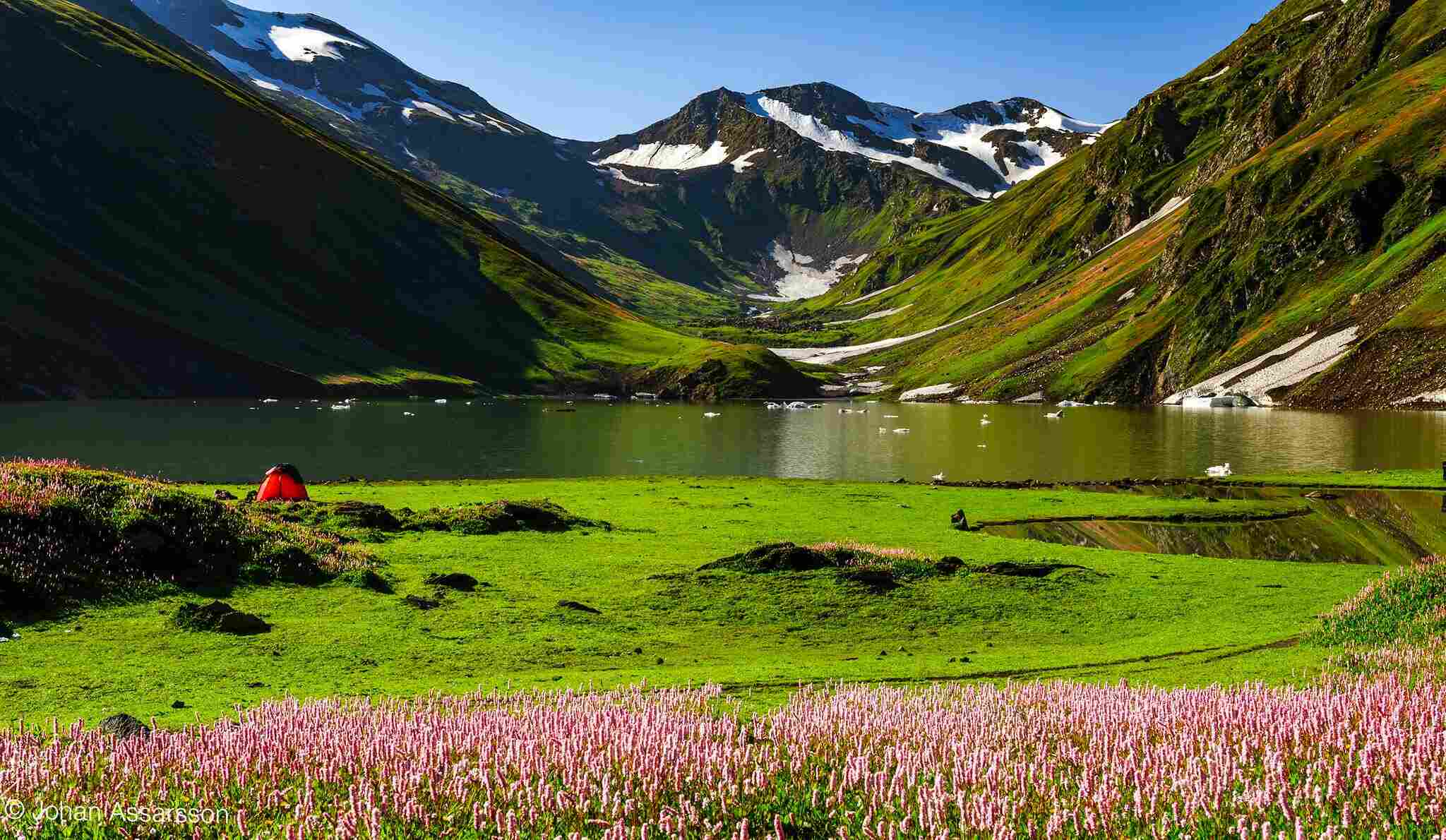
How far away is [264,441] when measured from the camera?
365 feet

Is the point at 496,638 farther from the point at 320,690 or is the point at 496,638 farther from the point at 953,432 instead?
the point at 953,432

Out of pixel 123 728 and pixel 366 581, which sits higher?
pixel 123 728

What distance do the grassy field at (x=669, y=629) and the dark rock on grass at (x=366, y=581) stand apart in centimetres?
39

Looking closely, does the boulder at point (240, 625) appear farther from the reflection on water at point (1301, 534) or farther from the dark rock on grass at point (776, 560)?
the reflection on water at point (1301, 534)

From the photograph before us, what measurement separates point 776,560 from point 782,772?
24358 millimetres

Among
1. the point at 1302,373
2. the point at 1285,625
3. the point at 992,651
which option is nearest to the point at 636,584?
the point at 992,651

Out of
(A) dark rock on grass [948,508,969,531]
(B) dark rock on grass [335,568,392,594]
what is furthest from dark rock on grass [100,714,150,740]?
(A) dark rock on grass [948,508,969,531]

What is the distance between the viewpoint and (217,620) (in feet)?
76.5

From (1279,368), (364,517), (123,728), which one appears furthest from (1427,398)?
(123,728)

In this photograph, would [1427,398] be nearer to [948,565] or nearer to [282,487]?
[948,565]

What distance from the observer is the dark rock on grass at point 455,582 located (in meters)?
29.5

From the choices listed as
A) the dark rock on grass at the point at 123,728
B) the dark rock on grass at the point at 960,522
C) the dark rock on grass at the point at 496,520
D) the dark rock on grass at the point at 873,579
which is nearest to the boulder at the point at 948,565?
the dark rock on grass at the point at 873,579

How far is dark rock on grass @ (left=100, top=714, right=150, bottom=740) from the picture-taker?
11063 millimetres

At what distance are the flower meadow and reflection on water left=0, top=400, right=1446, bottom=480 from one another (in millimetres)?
75176
